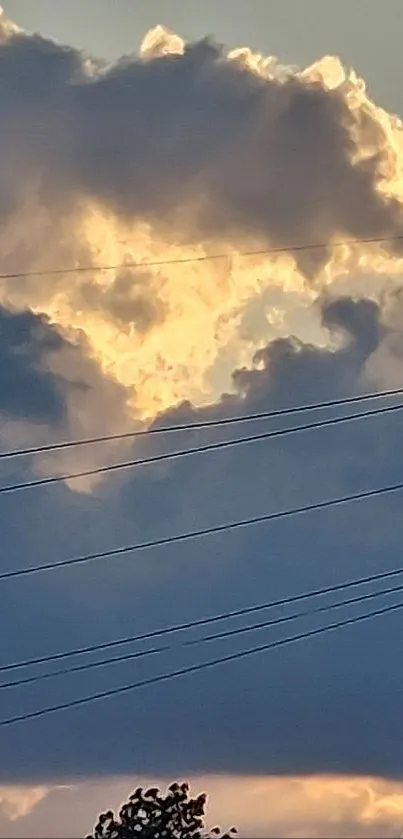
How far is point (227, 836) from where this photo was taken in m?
136

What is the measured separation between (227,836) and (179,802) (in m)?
3.89

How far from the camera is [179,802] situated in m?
139

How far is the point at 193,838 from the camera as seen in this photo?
13875 centimetres

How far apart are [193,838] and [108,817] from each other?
3.36 metres

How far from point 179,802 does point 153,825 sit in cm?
128

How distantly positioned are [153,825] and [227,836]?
4.40 metres

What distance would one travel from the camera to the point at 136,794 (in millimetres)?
139750

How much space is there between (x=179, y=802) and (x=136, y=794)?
163cm

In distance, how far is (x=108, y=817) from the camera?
459 ft

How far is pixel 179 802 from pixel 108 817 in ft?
8.87

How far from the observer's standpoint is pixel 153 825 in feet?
458

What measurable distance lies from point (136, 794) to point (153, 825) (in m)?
1.29

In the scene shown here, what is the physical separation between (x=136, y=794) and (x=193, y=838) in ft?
9.01
